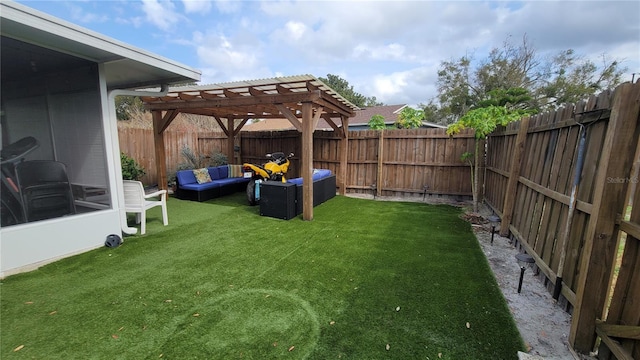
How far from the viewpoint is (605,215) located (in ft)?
5.27

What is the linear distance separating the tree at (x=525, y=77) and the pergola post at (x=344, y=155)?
36.7 feet

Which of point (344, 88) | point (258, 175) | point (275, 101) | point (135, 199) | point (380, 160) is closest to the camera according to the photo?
point (135, 199)

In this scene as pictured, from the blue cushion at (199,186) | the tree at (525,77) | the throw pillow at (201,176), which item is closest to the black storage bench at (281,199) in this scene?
the blue cushion at (199,186)

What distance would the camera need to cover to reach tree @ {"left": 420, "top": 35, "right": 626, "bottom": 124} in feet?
49.7

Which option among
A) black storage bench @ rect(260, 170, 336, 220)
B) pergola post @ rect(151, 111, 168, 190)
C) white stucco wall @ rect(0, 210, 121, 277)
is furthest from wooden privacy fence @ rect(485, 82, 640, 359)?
pergola post @ rect(151, 111, 168, 190)

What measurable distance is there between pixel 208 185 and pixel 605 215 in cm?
665

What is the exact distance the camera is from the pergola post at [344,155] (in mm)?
7293

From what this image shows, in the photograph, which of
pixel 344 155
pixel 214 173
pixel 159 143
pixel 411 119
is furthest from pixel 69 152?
pixel 411 119

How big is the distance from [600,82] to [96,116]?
2324cm

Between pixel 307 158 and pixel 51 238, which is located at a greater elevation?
pixel 307 158

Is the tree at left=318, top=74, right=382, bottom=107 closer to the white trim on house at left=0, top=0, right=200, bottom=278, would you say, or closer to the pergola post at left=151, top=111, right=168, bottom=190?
the pergola post at left=151, top=111, right=168, bottom=190

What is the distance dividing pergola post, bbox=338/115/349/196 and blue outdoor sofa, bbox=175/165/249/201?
2843 millimetres

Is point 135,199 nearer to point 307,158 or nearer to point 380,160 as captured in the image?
point 307,158

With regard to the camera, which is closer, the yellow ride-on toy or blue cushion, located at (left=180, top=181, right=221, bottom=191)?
the yellow ride-on toy
